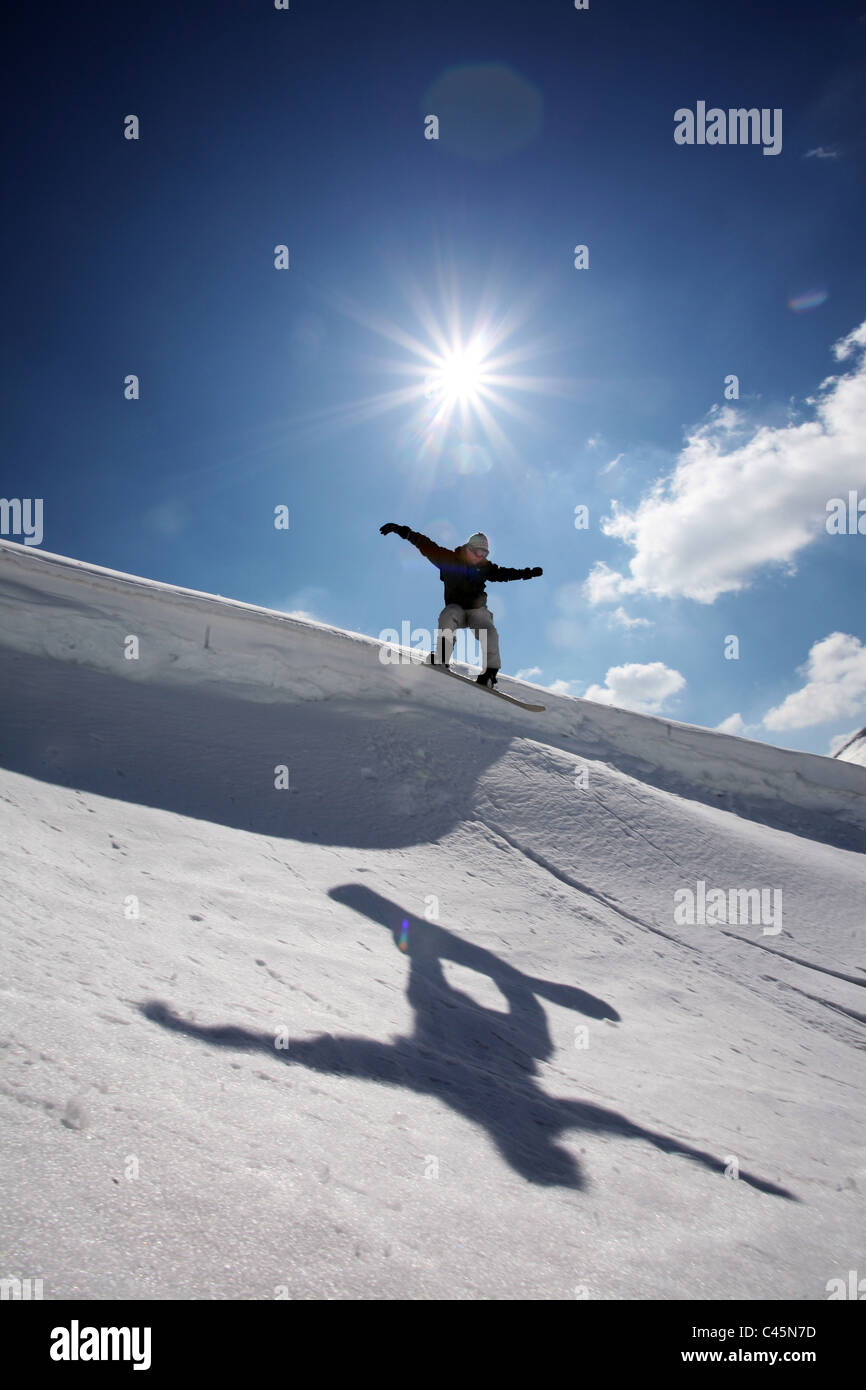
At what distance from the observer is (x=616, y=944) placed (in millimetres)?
4762

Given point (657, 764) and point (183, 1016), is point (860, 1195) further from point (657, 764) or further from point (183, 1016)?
point (657, 764)

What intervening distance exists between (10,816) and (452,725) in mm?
5007

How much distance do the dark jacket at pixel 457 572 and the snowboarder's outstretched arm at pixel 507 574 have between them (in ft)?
0.22

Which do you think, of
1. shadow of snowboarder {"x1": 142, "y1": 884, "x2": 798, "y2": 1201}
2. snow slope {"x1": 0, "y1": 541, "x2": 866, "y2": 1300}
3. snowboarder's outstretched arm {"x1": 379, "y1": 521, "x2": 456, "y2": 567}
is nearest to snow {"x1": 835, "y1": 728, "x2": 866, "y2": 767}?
snow slope {"x1": 0, "y1": 541, "x2": 866, "y2": 1300}

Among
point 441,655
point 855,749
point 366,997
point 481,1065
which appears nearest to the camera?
point 481,1065

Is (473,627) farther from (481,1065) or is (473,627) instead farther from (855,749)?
(855,749)

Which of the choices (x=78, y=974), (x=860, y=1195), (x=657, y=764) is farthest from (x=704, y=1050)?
(x=657, y=764)

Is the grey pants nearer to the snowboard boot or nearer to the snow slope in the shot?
the snowboard boot

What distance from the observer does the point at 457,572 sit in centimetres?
707

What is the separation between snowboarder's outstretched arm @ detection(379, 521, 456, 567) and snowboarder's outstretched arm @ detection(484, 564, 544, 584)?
444mm

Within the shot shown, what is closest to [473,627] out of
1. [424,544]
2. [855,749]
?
[424,544]

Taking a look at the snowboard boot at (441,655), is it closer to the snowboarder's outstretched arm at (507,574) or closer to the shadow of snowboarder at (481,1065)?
the snowboarder's outstretched arm at (507,574)

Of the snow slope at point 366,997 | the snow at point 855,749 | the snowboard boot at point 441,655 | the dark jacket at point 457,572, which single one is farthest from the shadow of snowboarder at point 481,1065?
the snow at point 855,749

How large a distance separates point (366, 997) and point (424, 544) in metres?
5.11
